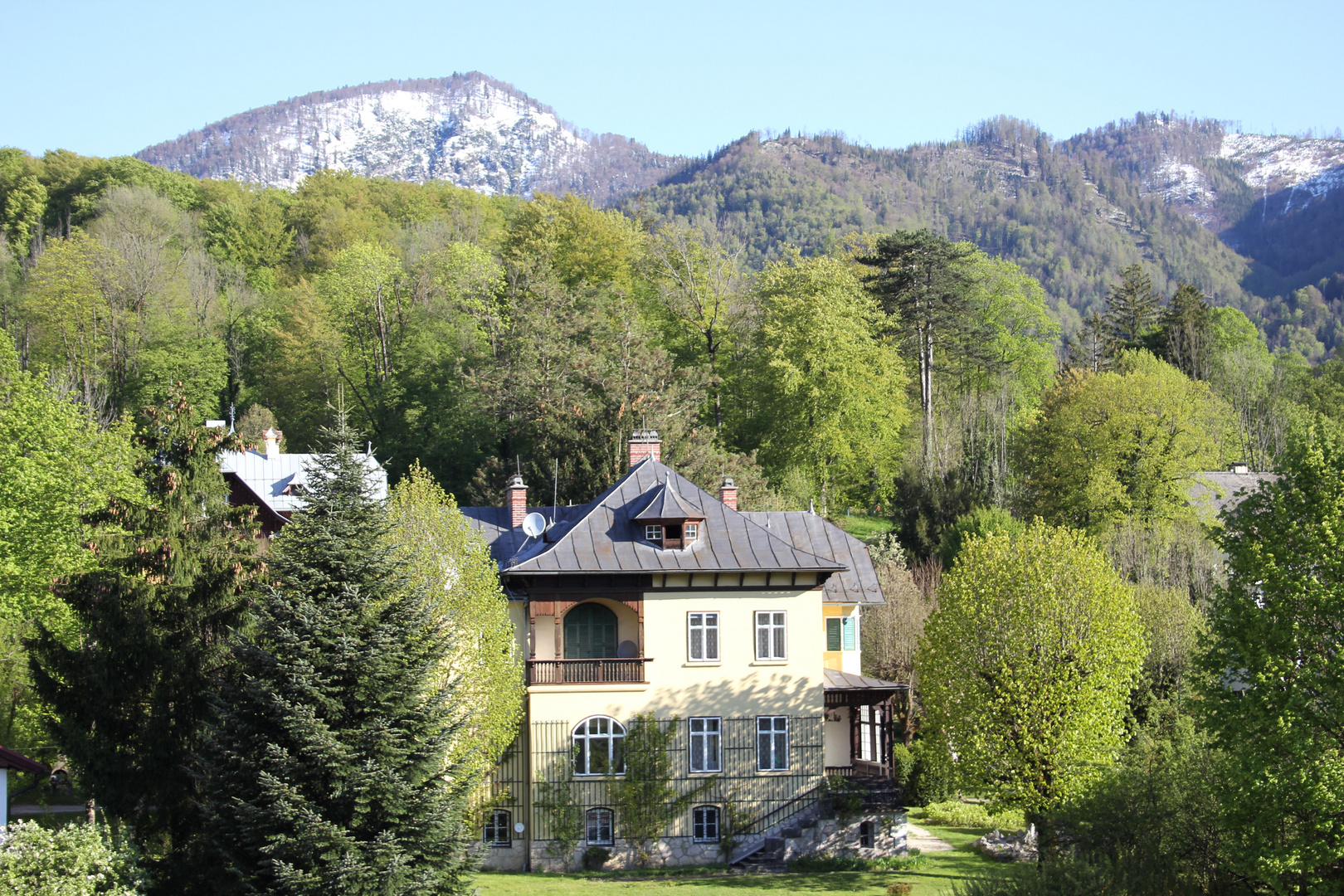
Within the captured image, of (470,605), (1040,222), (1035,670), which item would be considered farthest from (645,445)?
(1040,222)

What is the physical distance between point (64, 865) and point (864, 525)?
4481 centimetres

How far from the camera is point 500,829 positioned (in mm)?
30125

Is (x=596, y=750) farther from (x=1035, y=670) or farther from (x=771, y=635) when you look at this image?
(x=1035, y=670)

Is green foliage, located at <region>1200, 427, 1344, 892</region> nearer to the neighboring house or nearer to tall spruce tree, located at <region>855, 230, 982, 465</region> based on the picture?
the neighboring house

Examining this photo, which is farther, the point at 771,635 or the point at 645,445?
the point at 645,445

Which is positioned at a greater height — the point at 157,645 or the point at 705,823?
the point at 157,645

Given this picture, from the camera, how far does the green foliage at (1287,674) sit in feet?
66.8

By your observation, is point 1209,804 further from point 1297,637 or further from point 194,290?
point 194,290

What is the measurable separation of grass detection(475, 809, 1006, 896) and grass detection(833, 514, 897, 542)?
24353mm

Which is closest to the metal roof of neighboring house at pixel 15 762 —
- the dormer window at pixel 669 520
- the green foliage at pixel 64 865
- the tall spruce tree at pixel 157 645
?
the green foliage at pixel 64 865

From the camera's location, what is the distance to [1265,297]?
16188cm

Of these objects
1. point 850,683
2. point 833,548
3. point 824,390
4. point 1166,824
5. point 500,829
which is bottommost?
point 500,829

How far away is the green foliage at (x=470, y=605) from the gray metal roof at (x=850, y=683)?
830cm

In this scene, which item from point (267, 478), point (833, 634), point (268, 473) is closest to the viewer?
point (833, 634)
